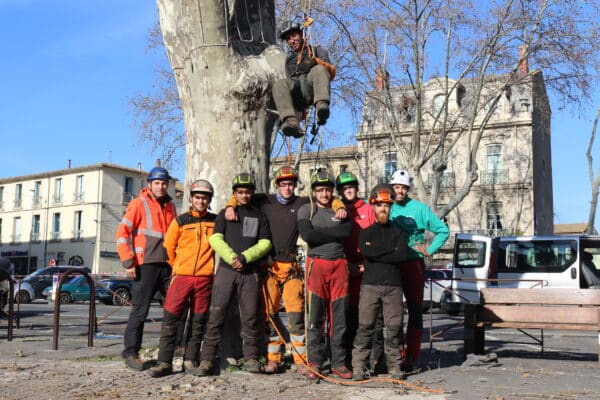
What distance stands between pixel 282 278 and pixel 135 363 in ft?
5.58

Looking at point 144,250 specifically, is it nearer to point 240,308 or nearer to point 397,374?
point 240,308

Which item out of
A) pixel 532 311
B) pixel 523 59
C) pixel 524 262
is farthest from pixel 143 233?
pixel 523 59

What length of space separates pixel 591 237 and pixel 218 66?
14.2 m

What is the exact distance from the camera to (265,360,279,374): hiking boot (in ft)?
21.9

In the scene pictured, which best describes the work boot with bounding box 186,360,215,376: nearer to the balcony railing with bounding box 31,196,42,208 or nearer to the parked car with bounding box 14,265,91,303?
the parked car with bounding box 14,265,91,303

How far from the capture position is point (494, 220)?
44406mm

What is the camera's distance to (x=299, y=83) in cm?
742

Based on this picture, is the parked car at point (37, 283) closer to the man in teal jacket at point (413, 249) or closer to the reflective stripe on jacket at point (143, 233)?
the reflective stripe on jacket at point (143, 233)

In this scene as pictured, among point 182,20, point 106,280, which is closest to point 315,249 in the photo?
point 182,20

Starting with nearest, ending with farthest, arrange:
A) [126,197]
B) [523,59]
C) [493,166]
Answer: [523,59], [493,166], [126,197]

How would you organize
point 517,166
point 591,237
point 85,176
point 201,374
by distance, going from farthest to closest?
point 85,176, point 517,166, point 591,237, point 201,374

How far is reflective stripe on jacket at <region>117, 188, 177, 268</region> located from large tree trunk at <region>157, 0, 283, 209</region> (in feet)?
1.88

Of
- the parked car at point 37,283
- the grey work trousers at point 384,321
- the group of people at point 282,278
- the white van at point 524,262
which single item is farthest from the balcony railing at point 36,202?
the grey work trousers at point 384,321

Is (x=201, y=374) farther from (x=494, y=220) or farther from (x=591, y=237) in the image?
(x=494, y=220)
